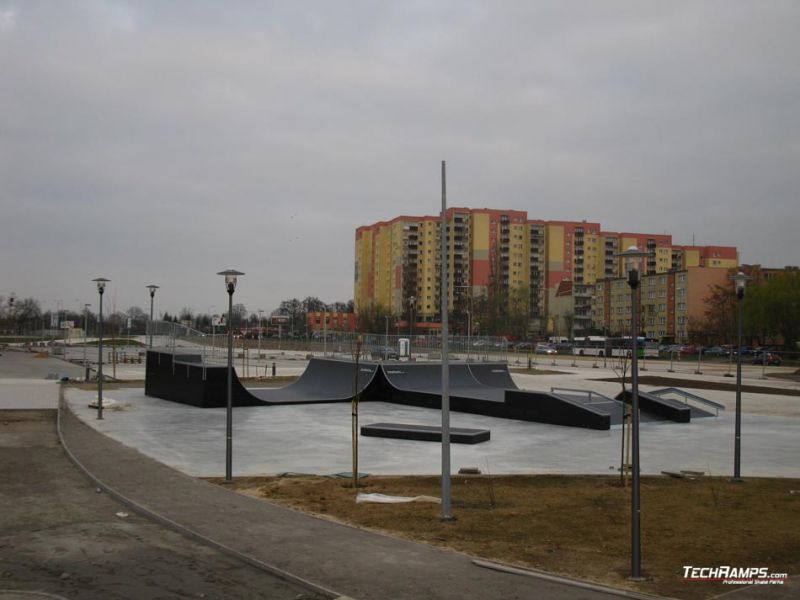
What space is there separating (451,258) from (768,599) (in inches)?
4833

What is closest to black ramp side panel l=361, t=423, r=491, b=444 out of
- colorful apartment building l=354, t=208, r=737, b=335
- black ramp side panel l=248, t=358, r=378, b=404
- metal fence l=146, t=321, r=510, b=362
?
black ramp side panel l=248, t=358, r=378, b=404

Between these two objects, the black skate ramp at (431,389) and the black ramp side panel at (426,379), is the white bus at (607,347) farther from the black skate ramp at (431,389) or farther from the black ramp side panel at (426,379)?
the black skate ramp at (431,389)

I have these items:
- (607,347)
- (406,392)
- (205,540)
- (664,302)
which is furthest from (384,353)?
(664,302)

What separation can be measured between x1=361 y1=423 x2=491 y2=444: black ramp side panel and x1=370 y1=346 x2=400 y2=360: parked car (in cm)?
1481

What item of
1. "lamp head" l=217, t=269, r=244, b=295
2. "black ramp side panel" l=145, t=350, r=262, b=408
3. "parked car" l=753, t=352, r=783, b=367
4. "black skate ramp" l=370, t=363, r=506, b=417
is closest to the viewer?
"lamp head" l=217, t=269, r=244, b=295

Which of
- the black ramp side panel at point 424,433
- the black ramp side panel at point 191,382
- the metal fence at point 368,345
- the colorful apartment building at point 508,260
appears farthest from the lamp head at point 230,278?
the colorful apartment building at point 508,260

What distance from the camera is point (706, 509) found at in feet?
32.9

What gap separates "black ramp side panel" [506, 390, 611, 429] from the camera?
1955 cm

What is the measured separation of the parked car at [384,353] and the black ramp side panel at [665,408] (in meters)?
13.0

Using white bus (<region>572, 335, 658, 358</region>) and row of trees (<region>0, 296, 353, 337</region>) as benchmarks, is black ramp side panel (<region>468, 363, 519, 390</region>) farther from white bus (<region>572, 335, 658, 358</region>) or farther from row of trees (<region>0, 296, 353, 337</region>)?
row of trees (<region>0, 296, 353, 337</region>)

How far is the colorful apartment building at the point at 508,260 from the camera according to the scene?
418ft

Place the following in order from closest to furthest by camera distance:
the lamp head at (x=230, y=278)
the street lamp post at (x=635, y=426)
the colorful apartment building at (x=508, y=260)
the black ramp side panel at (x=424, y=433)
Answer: the street lamp post at (x=635, y=426) → the lamp head at (x=230, y=278) → the black ramp side panel at (x=424, y=433) → the colorful apartment building at (x=508, y=260)

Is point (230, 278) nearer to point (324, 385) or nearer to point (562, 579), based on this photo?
point (562, 579)

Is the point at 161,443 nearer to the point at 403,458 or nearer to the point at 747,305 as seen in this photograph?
the point at 403,458
